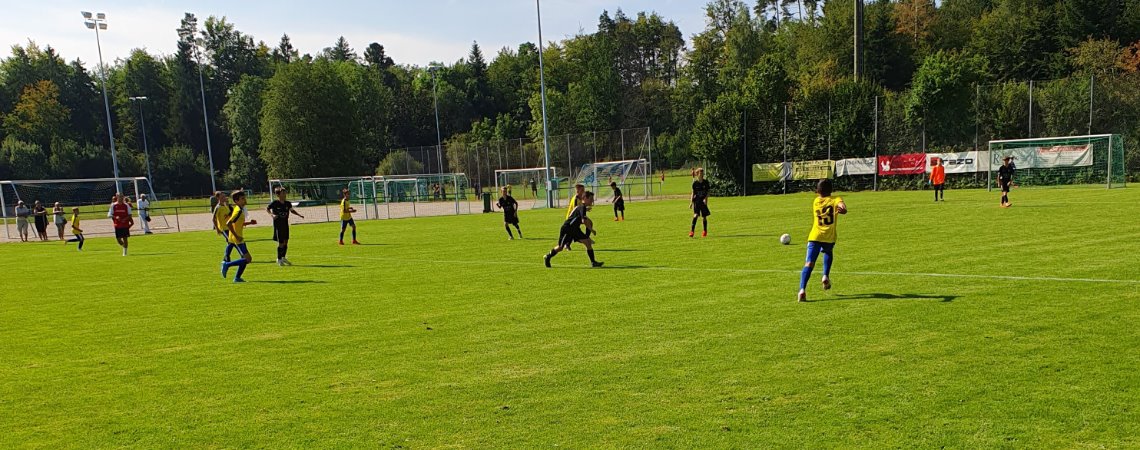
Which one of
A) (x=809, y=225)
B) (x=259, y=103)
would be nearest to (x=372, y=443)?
(x=809, y=225)

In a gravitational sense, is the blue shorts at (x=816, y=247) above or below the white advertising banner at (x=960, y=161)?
below

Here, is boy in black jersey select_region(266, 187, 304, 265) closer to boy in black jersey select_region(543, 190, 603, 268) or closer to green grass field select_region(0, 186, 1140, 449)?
green grass field select_region(0, 186, 1140, 449)

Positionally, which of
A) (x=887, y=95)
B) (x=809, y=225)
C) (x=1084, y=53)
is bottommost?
(x=809, y=225)

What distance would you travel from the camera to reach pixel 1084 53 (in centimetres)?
5444

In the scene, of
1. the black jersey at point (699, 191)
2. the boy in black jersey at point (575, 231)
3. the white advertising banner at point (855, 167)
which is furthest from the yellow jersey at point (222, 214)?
the white advertising banner at point (855, 167)

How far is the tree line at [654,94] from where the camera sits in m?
42.0

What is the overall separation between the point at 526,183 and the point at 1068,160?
3537 cm

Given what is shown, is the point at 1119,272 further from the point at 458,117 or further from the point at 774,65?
the point at 458,117

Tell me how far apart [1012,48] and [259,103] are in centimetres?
8292

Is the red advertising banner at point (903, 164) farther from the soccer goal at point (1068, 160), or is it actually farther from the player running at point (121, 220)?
the player running at point (121, 220)

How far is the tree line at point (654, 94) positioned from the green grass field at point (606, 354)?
29.6 m

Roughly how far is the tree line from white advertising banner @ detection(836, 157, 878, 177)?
3.53 feet

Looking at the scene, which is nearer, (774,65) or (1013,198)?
(1013,198)

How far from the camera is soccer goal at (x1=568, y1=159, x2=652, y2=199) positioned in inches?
1860
